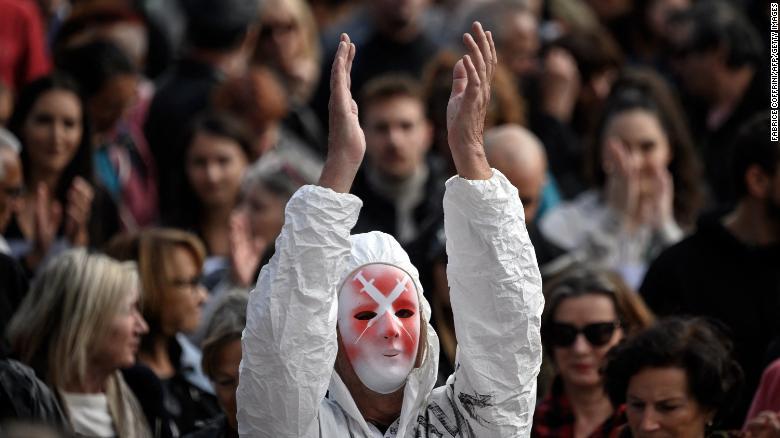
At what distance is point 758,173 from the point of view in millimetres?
7781

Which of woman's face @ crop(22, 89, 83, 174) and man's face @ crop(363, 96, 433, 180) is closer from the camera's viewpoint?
woman's face @ crop(22, 89, 83, 174)

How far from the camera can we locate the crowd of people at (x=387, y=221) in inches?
200

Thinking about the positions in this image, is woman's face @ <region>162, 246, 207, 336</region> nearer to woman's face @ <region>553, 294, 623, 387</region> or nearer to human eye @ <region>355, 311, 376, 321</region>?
woman's face @ <region>553, 294, 623, 387</region>

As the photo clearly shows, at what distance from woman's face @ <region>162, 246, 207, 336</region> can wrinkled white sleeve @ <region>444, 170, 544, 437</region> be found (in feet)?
8.74

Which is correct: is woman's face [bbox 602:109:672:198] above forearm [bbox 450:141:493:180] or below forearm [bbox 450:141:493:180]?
above

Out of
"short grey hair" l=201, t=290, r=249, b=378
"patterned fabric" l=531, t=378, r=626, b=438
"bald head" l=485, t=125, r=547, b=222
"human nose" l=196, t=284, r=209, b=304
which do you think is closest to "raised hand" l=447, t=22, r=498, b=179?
"short grey hair" l=201, t=290, r=249, b=378

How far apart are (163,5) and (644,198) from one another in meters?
4.04

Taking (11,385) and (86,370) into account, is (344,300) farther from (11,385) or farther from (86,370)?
(86,370)

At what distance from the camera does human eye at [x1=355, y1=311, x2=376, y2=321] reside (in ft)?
17.4

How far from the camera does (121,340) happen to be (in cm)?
668

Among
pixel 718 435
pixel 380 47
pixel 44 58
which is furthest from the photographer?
pixel 380 47

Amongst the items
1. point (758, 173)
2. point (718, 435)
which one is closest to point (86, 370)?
point (718, 435)

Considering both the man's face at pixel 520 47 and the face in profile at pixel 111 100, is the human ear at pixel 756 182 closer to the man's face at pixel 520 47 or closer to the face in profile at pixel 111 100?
the man's face at pixel 520 47

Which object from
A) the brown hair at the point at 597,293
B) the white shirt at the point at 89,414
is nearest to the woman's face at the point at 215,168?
the brown hair at the point at 597,293
